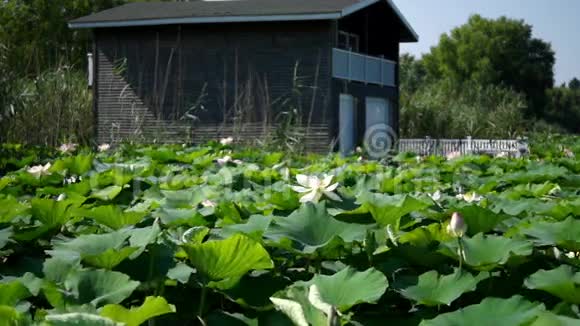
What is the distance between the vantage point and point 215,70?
21.0m

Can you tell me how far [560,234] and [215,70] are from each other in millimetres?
19749

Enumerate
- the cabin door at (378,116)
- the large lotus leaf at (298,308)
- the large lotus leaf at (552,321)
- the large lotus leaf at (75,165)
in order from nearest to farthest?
the large lotus leaf at (552,321), the large lotus leaf at (298,308), the large lotus leaf at (75,165), the cabin door at (378,116)

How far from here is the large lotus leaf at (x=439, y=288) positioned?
1247 mm

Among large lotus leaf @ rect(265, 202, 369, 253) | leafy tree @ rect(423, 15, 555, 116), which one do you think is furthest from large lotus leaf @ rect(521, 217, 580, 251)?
leafy tree @ rect(423, 15, 555, 116)

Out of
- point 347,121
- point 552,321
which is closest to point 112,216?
point 552,321

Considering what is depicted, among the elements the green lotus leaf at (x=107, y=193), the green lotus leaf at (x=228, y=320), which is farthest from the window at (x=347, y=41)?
the green lotus leaf at (x=228, y=320)

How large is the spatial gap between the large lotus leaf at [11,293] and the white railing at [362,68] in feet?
62.4

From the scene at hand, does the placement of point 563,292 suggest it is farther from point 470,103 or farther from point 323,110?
point 470,103

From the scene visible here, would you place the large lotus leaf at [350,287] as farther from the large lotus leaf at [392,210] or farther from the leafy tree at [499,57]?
the leafy tree at [499,57]

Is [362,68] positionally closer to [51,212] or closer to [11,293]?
[51,212]

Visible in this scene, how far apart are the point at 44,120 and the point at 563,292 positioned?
10489 mm

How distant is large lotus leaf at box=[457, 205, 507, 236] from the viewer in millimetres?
1691

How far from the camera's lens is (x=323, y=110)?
1970 centimetres

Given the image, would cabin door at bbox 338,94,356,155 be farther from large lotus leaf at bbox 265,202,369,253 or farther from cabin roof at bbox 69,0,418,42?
large lotus leaf at bbox 265,202,369,253
